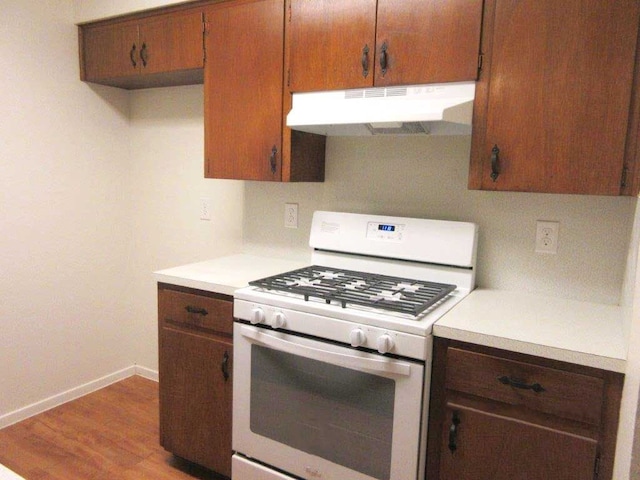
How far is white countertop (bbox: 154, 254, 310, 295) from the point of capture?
74.2 inches

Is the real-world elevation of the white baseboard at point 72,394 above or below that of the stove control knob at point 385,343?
below

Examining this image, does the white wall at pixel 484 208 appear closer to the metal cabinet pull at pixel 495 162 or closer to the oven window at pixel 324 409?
the metal cabinet pull at pixel 495 162

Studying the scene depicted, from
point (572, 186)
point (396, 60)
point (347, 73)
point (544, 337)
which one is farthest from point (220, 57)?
point (544, 337)

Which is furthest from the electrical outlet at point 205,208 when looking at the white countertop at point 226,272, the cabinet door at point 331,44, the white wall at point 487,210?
the cabinet door at point 331,44

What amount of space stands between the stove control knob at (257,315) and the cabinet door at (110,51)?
147 cm

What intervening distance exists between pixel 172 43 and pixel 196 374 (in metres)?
1.52

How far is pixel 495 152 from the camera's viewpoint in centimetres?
158

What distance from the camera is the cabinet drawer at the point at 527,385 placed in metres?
1.28

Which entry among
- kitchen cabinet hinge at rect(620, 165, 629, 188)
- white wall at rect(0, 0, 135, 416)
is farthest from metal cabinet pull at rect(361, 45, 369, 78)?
white wall at rect(0, 0, 135, 416)

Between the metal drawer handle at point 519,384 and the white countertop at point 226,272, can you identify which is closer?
the metal drawer handle at point 519,384

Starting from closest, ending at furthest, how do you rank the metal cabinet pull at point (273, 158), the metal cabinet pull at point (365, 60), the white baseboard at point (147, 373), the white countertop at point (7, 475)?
the white countertop at point (7, 475), the metal cabinet pull at point (365, 60), the metal cabinet pull at point (273, 158), the white baseboard at point (147, 373)

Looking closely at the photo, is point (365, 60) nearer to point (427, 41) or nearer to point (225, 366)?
point (427, 41)

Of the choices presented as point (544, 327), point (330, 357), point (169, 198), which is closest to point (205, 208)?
point (169, 198)

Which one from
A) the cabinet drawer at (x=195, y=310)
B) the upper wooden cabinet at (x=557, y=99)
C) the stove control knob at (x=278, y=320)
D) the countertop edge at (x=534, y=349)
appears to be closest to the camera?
the countertop edge at (x=534, y=349)
